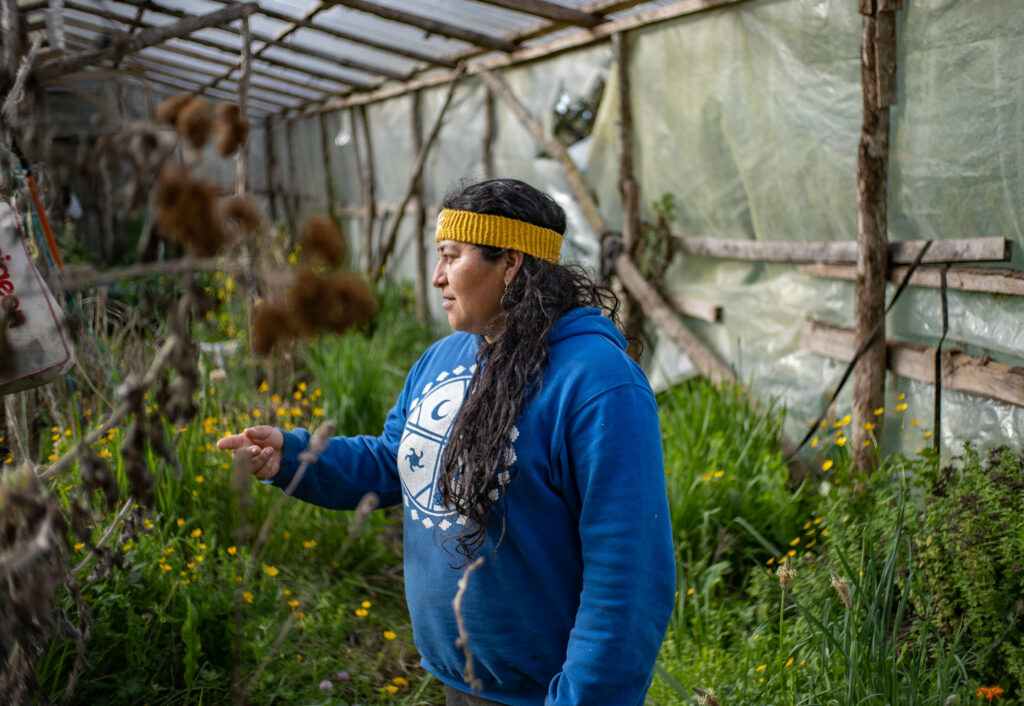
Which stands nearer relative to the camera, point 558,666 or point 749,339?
point 558,666

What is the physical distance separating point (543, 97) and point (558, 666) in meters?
5.38

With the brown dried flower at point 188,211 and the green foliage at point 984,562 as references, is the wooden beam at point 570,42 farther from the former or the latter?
the brown dried flower at point 188,211

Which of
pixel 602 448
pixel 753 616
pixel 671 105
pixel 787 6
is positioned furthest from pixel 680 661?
pixel 671 105

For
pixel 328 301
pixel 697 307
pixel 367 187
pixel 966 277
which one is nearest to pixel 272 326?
pixel 328 301

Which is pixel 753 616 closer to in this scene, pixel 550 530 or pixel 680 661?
pixel 680 661

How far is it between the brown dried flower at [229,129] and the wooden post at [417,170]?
675 cm

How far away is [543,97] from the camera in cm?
637

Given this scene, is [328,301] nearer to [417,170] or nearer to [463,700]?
[463,700]

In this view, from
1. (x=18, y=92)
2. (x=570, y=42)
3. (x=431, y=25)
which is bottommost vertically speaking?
(x=18, y=92)

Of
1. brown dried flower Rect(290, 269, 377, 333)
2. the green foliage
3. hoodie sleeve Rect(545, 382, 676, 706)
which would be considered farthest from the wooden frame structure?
hoodie sleeve Rect(545, 382, 676, 706)

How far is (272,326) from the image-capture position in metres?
0.85

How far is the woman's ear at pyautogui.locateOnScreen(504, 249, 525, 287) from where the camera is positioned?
1.76m

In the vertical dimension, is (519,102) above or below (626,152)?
above

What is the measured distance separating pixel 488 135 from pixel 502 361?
592 cm
